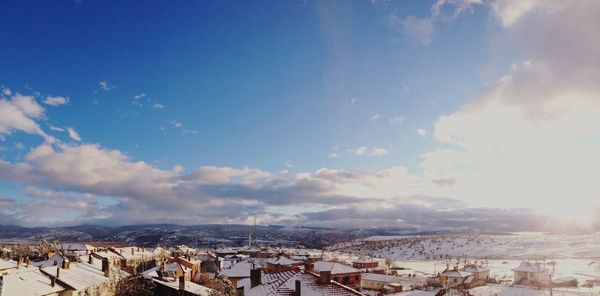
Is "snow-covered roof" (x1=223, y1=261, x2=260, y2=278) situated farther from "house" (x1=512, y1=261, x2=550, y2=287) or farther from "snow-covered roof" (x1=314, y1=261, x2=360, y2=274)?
"house" (x1=512, y1=261, x2=550, y2=287)

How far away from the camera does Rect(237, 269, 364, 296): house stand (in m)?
32.5

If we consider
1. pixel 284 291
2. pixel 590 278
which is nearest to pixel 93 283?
pixel 284 291

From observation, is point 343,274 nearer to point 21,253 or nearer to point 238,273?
point 238,273

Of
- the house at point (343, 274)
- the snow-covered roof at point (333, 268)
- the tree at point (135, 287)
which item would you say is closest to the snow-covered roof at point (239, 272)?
the house at point (343, 274)

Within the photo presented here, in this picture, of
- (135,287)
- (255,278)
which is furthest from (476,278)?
(135,287)

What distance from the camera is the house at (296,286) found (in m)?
32.5

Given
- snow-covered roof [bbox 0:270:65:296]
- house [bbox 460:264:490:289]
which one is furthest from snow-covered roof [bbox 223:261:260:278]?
house [bbox 460:264:490:289]

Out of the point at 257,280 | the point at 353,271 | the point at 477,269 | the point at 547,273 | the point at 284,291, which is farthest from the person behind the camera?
the point at 477,269

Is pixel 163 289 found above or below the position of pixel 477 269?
above

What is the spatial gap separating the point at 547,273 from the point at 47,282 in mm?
77889

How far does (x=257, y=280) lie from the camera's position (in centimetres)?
3691

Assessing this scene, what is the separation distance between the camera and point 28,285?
31734mm

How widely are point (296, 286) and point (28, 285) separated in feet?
60.4

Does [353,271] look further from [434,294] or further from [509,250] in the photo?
[509,250]
